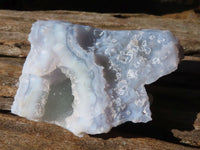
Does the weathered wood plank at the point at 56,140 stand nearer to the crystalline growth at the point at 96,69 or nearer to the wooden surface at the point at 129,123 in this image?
the wooden surface at the point at 129,123

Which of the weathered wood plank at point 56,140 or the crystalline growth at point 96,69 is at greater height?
the crystalline growth at point 96,69

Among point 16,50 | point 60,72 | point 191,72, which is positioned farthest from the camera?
point 16,50

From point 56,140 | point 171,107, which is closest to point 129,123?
point 171,107

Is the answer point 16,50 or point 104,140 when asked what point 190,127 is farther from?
point 16,50

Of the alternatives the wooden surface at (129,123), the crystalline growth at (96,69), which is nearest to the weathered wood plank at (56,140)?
the wooden surface at (129,123)

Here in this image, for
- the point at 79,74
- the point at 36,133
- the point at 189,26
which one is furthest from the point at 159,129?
the point at 189,26

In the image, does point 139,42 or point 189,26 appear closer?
point 139,42

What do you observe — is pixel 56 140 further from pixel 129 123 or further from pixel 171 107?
pixel 171 107
